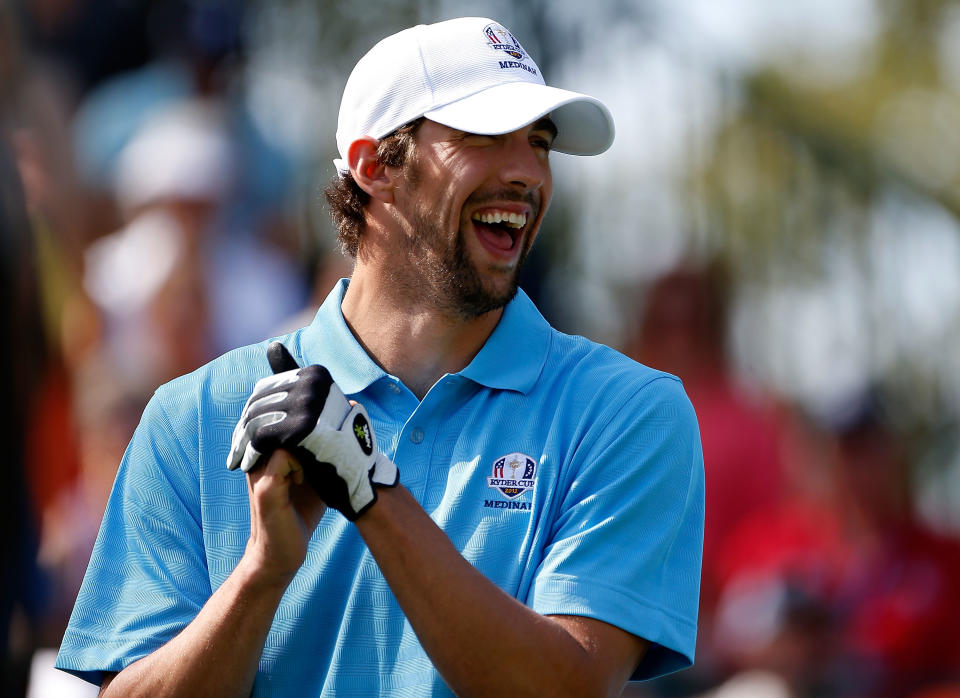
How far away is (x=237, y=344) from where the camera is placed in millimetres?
6488

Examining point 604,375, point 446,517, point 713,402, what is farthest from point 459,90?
point 713,402

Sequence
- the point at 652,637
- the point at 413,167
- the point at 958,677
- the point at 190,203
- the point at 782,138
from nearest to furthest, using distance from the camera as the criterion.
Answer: the point at 652,637 < the point at 413,167 < the point at 958,677 < the point at 190,203 < the point at 782,138

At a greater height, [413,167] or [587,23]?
[413,167]

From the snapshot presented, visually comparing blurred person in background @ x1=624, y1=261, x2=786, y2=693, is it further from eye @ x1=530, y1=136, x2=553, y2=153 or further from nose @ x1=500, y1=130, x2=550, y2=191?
nose @ x1=500, y1=130, x2=550, y2=191

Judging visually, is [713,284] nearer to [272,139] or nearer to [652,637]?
[272,139]

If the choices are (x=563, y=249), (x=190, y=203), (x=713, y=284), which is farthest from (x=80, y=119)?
(x=713, y=284)

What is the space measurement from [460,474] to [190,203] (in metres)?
3.82

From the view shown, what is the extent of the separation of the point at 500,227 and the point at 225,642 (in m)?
1.14

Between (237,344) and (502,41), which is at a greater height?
(502,41)

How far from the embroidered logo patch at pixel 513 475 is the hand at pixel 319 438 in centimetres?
29

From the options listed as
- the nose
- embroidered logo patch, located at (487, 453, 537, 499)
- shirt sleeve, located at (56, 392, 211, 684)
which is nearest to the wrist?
shirt sleeve, located at (56, 392, 211, 684)

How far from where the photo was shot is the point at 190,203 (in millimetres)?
6559

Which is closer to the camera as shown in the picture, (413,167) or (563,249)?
(413,167)

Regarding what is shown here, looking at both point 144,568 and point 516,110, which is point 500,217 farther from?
point 144,568
